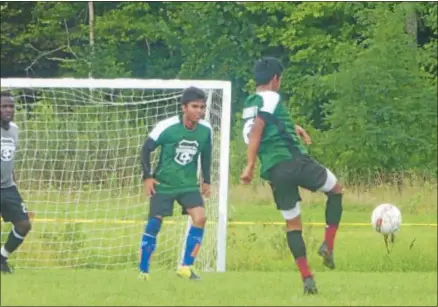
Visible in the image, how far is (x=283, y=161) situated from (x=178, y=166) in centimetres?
172

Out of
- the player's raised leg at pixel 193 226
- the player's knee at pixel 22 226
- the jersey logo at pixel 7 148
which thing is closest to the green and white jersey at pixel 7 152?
the jersey logo at pixel 7 148

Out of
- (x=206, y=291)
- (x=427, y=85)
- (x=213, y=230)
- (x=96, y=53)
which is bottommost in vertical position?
(x=206, y=291)

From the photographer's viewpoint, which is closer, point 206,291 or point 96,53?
point 206,291

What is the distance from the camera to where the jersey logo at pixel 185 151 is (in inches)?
462

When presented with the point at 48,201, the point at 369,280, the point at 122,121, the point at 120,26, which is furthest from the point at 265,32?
the point at 369,280

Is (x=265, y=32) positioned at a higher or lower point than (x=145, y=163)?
higher

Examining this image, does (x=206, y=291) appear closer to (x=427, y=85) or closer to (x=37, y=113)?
(x=37, y=113)

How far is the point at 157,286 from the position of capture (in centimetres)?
1085

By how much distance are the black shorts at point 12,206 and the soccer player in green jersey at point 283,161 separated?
282 cm

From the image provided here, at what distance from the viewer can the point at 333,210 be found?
10.4m

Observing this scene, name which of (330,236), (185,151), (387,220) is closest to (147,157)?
(185,151)

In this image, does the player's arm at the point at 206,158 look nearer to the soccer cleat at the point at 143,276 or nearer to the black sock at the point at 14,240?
the soccer cleat at the point at 143,276

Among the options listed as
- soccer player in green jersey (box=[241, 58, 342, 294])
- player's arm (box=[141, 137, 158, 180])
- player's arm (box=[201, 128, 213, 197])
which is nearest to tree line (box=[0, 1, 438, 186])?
player's arm (box=[201, 128, 213, 197])

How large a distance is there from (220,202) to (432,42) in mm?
19031
